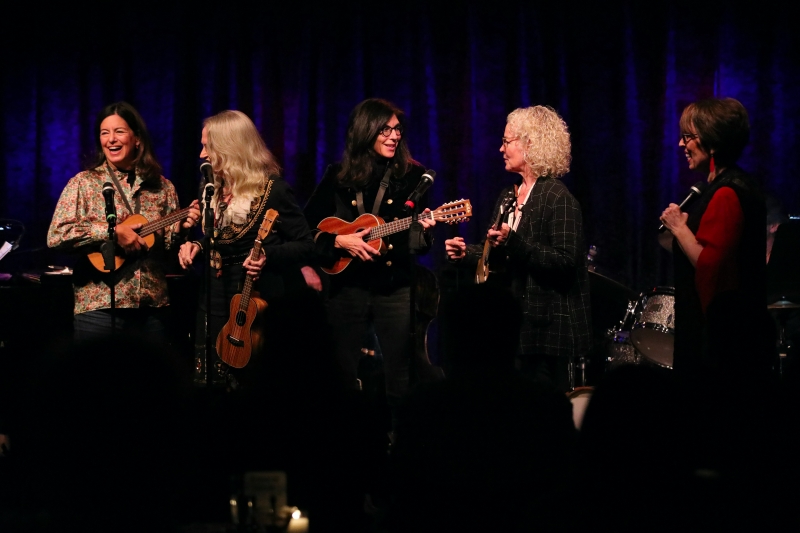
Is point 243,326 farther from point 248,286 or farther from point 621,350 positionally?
point 621,350

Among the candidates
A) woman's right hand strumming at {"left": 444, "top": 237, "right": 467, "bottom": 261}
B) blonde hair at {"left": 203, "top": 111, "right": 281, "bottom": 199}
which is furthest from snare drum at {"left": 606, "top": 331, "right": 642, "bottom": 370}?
blonde hair at {"left": 203, "top": 111, "right": 281, "bottom": 199}

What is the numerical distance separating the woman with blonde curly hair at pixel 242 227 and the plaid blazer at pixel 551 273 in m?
1.19

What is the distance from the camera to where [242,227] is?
4625 mm

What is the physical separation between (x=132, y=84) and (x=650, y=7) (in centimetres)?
429

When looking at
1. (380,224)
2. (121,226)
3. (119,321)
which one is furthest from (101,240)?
(380,224)

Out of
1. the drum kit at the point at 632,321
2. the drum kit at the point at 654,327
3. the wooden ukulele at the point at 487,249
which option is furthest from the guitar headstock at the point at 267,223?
the drum kit at the point at 654,327

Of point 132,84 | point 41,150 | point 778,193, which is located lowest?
point 778,193

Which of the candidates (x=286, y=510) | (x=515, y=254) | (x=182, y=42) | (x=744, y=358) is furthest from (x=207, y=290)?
(x=182, y=42)

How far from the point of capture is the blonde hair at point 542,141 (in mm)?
4711

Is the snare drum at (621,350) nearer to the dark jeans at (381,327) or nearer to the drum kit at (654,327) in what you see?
the drum kit at (654,327)

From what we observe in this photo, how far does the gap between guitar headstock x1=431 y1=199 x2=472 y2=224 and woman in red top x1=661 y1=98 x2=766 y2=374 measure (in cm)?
113

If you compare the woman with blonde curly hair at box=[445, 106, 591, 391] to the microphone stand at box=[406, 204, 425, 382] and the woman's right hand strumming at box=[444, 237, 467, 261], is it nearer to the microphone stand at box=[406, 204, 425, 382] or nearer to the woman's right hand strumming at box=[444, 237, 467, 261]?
the woman's right hand strumming at box=[444, 237, 467, 261]

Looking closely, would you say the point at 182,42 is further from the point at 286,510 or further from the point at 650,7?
the point at 286,510

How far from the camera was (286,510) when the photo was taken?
2.15m
